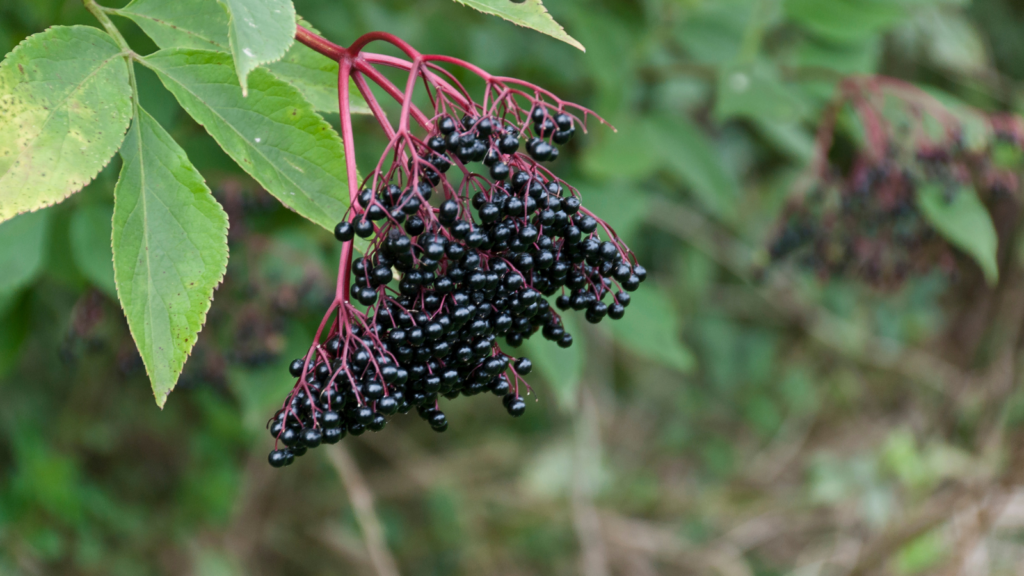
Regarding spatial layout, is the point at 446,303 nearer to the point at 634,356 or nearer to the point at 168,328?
the point at 168,328

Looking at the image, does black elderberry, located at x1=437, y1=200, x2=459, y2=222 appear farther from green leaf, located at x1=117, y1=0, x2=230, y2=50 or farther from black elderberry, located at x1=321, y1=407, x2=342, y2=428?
green leaf, located at x1=117, y1=0, x2=230, y2=50

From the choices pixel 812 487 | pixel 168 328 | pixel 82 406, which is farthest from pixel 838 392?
pixel 168 328

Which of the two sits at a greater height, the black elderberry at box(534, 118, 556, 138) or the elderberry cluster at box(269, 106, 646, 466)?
the black elderberry at box(534, 118, 556, 138)

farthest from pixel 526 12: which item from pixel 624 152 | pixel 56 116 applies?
pixel 624 152

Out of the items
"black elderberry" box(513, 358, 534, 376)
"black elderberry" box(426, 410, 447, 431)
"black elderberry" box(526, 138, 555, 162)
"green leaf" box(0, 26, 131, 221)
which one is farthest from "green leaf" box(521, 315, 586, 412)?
"green leaf" box(0, 26, 131, 221)

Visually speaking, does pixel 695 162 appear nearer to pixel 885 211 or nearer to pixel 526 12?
pixel 885 211
